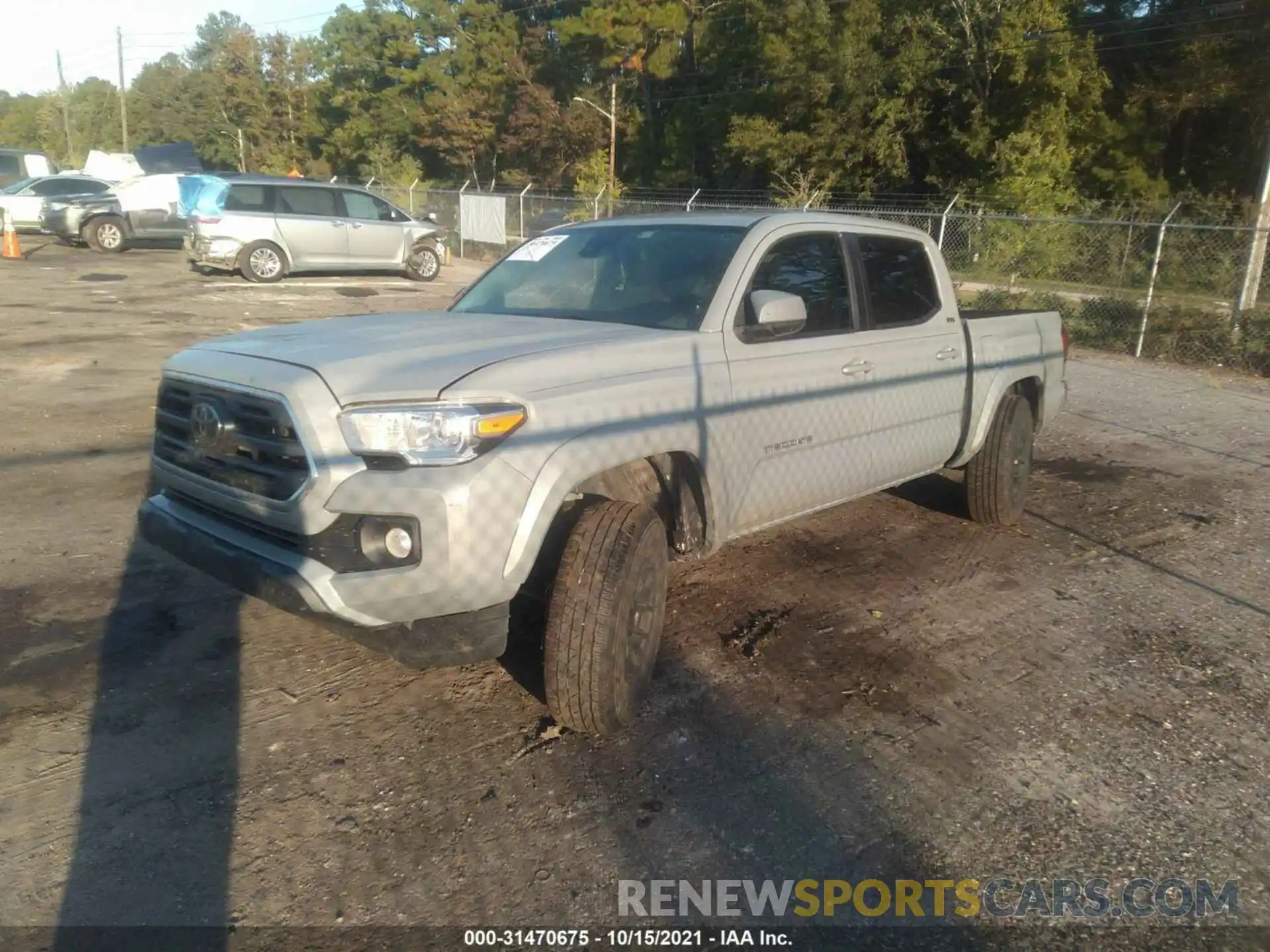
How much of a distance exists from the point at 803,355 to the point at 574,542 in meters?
1.60

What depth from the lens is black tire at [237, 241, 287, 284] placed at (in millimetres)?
18125

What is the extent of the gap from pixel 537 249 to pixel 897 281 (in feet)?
6.33

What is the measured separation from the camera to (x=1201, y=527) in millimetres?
6383

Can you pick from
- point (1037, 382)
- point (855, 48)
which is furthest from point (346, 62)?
point (1037, 382)

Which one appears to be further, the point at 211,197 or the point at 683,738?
the point at 211,197

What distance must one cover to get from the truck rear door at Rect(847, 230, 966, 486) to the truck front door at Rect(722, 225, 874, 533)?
14cm

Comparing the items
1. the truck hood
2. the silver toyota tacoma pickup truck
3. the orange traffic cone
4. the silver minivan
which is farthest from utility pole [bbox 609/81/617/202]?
the truck hood

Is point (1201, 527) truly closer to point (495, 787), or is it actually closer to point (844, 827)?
point (844, 827)

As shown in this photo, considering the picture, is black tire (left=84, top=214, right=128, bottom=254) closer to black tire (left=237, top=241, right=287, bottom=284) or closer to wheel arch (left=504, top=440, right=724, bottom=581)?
black tire (left=237, top=241, right=287, bottom=284)

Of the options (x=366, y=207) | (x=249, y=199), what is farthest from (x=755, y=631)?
(x=366, y=207)

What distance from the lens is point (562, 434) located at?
336 centimetres

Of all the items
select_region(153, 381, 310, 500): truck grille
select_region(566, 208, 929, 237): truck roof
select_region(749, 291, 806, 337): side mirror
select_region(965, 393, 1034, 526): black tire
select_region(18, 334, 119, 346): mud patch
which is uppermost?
select_region(566, 208, 929, 237): truck roof

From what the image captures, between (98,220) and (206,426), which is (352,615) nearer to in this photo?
(206,426)

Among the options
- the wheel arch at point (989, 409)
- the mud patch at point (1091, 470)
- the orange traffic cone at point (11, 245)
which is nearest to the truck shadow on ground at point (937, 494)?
the wheel arch at point (989, 409)
